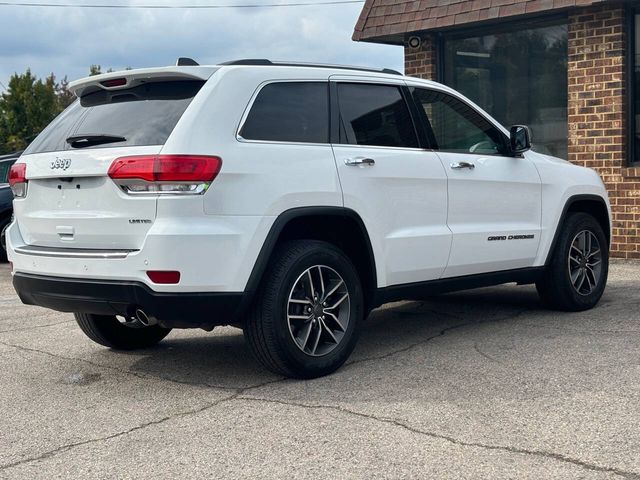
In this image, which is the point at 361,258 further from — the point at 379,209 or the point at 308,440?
the point at 308,440

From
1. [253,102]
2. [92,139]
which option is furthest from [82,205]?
[253,102]

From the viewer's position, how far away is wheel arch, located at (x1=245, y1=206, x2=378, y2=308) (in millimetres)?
5051

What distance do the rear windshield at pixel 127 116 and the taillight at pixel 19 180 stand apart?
124 mm

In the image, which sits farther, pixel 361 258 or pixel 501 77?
pixel 501 77

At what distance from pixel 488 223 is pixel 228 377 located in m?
2.30

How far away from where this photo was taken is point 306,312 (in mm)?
5336

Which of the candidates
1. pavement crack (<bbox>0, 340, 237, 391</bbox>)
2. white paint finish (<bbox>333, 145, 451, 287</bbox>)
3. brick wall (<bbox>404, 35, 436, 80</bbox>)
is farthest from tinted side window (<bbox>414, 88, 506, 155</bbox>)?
brick wall (<bbox>404, 35, 436, 80</bbox>)

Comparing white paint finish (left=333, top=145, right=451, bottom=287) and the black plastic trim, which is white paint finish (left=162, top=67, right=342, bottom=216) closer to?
white paint finish (left=333, top=145, right=451, bottom=287)

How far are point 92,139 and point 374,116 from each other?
6.07ft

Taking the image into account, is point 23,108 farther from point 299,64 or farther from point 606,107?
point 299,64

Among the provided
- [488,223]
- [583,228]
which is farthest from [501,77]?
[488,223]

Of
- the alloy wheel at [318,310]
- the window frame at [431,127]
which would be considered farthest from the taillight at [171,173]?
the window frame at [431,127]

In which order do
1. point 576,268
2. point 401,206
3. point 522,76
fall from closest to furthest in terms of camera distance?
point 401,206 < point 576,268 < point 522,76

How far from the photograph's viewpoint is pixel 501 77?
40.4ft
